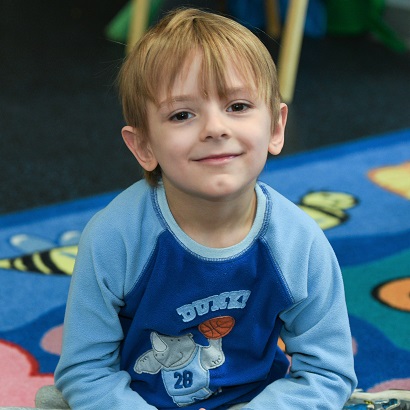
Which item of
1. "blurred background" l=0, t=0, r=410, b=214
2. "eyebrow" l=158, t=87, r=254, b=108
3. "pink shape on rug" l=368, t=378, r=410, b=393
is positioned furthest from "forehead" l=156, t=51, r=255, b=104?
"blurred background" l=0, t=0, r=410, b=214

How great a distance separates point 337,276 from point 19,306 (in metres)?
0.62

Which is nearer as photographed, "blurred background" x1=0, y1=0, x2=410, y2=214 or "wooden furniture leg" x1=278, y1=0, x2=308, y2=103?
"blurred background" x1=0, y1=0, x2=410, y2=214

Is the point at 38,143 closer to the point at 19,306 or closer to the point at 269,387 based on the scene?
the point at 19,306

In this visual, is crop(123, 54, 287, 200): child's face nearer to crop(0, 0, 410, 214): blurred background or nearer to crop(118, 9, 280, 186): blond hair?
crop(118, 9, 280, 186): blond hair

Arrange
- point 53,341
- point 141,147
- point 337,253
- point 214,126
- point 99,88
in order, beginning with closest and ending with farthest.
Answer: point 214,126 → point 141,147 → point 53,341 → point 337,253 → point 99,88

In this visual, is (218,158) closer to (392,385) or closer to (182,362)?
(182,362)

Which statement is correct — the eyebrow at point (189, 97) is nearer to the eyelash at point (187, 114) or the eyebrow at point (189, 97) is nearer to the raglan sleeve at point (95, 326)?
the eyelash at point (187, 114)

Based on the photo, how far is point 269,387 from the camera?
96cm

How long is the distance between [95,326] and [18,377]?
1.09 feet

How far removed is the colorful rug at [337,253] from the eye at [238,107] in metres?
Result: 0.48

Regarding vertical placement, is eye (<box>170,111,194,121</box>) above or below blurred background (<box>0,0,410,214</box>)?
above

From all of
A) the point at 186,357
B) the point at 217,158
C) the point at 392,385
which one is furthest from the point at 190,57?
the point at 392,385

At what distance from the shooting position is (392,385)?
46.0 inches

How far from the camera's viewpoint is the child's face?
86cm
